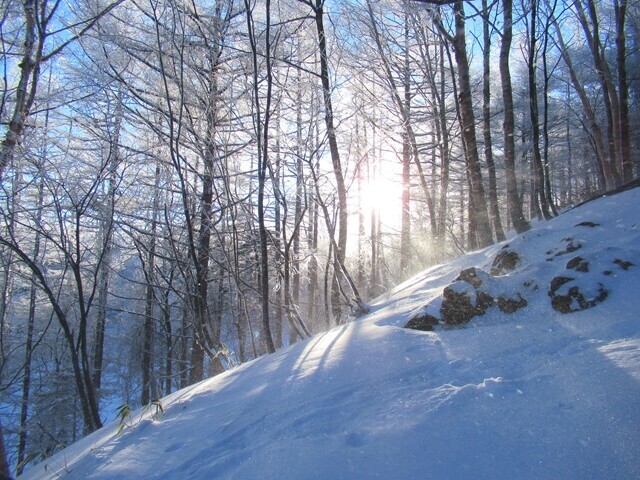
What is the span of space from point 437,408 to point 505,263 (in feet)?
7.39

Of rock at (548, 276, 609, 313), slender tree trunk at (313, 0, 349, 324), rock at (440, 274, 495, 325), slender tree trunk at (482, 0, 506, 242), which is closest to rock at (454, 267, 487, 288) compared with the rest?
rock at (440, 274, 495, 325)

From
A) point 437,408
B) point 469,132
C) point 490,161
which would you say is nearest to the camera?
point 437,408

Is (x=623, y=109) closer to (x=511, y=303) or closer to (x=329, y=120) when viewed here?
(x=329, y=120)

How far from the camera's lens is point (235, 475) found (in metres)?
1.29

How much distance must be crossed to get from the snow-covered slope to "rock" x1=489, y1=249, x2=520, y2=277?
481mm

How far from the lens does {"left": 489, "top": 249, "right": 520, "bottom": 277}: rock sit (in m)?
3.12

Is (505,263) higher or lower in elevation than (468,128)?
lower

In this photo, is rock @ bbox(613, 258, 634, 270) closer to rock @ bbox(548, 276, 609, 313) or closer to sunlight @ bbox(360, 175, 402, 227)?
rock @ bbox(548, 276, 609, 313)

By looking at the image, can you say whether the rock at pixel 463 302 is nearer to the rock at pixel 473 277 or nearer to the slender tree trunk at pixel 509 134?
the rock at pixel 473 277

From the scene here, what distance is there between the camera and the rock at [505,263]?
10.2ft

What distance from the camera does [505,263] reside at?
3193mm

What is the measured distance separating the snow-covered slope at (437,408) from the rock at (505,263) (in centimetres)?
48

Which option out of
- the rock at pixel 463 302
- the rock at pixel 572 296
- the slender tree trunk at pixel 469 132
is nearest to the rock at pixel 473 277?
the rock at pixel 463 302

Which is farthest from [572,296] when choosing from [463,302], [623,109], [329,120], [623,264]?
[623,109]
